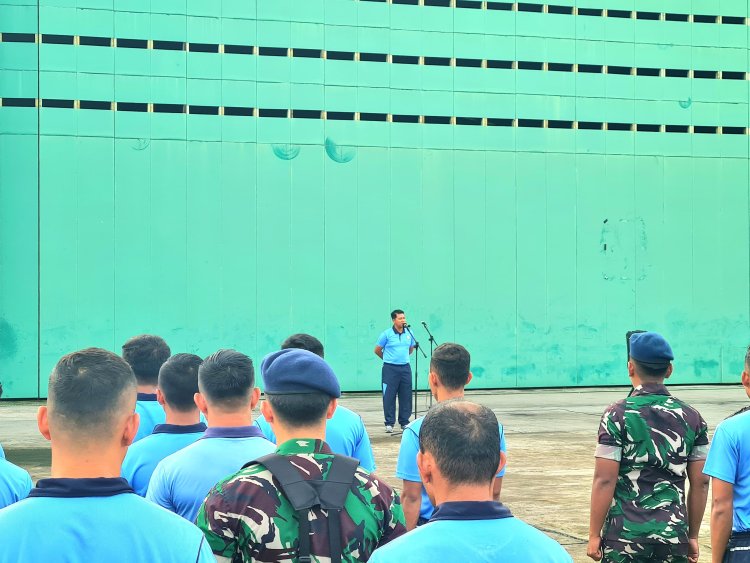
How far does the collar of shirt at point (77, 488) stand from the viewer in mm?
2467

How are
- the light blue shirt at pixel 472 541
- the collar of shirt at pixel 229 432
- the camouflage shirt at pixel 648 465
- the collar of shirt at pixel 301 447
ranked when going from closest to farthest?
1. the light blue shirt at pixel 472 541
2. the collar of shirt at pixel 301 447
3. the collar of shirt at pixel 229 432
4. the camouflage shirt at pixel 648 465

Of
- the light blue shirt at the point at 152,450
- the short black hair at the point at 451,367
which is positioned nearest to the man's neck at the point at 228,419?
the light blue shirt at the point at 152,450

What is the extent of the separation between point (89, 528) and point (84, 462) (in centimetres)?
18

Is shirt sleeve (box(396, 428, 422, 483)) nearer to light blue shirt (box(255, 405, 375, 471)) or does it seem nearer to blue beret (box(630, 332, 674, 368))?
light blue shirt (box(255, 405, 375, 471))

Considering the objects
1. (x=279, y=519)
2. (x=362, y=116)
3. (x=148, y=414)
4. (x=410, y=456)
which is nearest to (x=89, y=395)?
(x=279, y=519)

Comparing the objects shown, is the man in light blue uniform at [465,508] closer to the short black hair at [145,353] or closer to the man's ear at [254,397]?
the man's ear at [254,397]

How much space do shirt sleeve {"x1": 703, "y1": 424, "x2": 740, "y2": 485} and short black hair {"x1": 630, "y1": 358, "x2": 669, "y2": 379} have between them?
2.22ft

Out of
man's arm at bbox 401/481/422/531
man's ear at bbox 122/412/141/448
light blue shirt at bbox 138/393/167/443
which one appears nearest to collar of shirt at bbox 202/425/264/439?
man's arm at bbox 401/481/422/531

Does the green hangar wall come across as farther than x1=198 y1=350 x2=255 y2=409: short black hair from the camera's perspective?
Yes

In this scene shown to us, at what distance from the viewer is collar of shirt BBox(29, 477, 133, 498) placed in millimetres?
2467

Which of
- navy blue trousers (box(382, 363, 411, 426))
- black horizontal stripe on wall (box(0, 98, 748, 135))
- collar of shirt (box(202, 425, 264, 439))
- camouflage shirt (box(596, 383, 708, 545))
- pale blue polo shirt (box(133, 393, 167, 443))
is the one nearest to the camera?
collar of shirt (box(202, 425, 264, 439))

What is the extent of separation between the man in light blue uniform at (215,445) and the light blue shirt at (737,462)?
6.82ft

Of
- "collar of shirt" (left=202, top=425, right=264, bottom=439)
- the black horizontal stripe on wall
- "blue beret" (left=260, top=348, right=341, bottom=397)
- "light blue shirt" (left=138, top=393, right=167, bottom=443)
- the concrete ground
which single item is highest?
the black horizontal stripe on wall

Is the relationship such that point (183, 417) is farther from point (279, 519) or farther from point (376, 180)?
→ point (376, 180)
